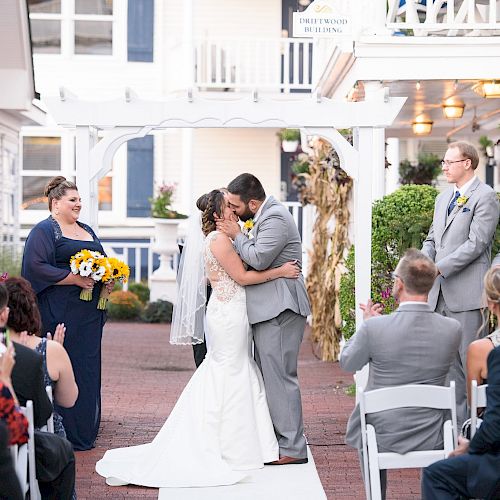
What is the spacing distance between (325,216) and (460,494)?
8774 mm

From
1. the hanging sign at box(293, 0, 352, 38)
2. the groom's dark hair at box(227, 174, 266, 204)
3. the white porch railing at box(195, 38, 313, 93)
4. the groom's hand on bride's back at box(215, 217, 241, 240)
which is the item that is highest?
the white porch railing at box(195, 38, 313, 93)

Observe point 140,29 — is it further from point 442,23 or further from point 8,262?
point 442,23

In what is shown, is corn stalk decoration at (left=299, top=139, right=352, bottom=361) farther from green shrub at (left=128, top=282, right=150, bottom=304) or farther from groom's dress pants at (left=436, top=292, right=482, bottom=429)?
green shrub at (left=128, top=282, right=150, bottom=304)

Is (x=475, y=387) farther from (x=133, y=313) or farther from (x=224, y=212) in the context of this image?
(x=133, y=313)

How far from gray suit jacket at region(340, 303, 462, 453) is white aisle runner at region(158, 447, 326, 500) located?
1334 millimetres

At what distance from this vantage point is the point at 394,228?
870cm

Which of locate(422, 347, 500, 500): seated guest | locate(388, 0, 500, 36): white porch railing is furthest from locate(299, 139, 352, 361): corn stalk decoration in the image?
locate(422, 347, 500, 500): seated guest

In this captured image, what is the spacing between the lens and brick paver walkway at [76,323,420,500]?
695cm

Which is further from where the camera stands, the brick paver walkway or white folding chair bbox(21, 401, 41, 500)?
the brick paver walkway

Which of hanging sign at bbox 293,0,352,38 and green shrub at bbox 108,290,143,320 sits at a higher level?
hanging sign at bbox 293,0,352,38

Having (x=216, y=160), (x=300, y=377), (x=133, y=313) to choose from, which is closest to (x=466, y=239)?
(x=300, y=377)

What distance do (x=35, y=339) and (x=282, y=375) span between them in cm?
210

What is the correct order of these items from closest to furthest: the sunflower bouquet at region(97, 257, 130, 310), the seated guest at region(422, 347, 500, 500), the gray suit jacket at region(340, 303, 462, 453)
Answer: the seated guest at region(422, 347, 500, 500)
the gray suit jacket at region(340, 303, 462, 453)
the sunflower bouquet at region(97, 257, 130, 310)

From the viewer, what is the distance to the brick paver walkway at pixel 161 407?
22.8 ft
